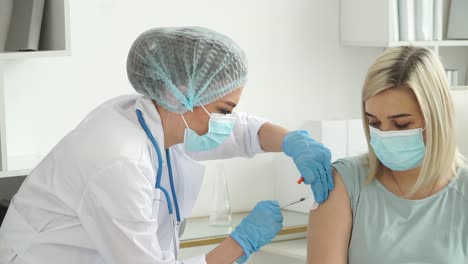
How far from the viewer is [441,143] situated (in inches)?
80.4

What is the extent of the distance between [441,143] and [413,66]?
207 mm

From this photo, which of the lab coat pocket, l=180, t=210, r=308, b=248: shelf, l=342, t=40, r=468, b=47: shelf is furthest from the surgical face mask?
l=342, t=40, r=468, b=47: shelf

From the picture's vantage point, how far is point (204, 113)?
200 cm

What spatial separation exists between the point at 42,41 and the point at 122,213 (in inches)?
44.4

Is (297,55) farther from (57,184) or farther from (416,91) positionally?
(57,184)

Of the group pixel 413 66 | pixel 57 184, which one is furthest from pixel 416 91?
pixel 57 184

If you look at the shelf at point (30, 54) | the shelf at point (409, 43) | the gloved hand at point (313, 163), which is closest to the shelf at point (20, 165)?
the shelf at point (30, 54)

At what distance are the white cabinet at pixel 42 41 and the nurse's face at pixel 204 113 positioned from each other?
78cm

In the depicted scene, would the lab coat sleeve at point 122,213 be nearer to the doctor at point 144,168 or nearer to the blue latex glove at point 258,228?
the doctor at point 144,168

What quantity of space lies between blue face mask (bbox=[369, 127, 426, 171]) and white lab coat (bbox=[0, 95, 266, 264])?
1.77 ft

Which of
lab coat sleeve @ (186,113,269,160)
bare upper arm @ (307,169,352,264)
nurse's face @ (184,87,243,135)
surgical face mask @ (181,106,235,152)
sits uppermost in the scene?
nurse's face @ (184,87,243,135)

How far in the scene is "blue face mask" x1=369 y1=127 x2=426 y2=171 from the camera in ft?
6.62

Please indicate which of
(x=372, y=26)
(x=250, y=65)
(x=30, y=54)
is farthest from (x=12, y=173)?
(x=372, y=26)

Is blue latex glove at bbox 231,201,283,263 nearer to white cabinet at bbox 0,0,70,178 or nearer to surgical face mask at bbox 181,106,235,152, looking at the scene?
surgical face mask at bbox 181,106,235,152
